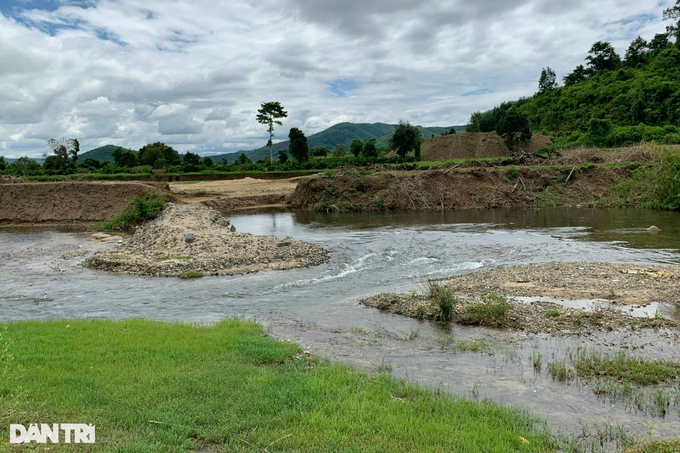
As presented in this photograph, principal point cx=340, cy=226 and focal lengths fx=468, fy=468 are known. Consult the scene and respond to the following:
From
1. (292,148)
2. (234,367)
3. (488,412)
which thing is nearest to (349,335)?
(234,367)

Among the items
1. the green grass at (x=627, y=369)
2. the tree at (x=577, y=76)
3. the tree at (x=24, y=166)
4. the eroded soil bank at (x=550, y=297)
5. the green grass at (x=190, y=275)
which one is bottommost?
the green grass at (x=627, y=369)

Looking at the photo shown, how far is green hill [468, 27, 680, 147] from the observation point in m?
55.7

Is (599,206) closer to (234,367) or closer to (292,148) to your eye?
(234,367)

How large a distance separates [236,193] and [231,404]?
4155 cm

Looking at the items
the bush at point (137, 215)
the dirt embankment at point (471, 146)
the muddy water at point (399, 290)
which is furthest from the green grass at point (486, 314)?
the dirt embankment at point (471, 146)

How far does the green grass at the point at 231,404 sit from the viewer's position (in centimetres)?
508

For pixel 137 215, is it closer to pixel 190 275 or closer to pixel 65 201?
pixel 65 201

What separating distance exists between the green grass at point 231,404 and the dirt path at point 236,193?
3183cm

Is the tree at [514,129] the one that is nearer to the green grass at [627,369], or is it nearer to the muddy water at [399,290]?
the muddy water at [399,290]

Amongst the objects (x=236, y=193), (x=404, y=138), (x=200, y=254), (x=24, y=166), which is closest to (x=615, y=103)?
(x=404, y=138)

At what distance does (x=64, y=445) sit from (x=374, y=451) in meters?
3.17

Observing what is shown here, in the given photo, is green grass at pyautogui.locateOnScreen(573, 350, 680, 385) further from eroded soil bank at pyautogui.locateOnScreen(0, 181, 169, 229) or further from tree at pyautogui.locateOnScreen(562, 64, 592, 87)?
tree at pyautogui.locateOnScreen(562, 64, 592, 87)

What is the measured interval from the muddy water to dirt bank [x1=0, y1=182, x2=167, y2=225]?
5.20m

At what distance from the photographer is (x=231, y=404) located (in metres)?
5.90
